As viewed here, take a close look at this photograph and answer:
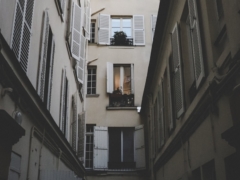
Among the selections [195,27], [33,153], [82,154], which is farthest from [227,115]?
[82,154]

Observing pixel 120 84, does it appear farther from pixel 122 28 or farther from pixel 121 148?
pixel 122 28

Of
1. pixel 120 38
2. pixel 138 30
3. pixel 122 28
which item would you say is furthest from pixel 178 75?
pixel 122 28

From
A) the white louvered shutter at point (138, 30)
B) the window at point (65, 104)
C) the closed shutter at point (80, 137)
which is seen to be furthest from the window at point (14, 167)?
the white louvered shutter at point (138, 30)

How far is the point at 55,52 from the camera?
9.32 meters

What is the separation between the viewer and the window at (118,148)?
16.5 m

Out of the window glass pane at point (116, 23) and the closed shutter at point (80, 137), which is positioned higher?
the window glass pane at point (116, 23)

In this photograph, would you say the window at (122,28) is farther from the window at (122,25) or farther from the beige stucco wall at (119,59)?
the beige stucco wall at (119,59)

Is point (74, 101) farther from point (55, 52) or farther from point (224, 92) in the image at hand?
point (224, 92)

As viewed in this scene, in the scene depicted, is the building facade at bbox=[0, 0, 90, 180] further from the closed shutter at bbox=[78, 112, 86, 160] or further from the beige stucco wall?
the beige stucco wall

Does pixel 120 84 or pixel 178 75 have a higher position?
pixel 120 84

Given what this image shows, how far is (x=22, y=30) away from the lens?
227 inches

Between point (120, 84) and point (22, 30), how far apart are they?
12.9 metres

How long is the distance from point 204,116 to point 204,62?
986 mm

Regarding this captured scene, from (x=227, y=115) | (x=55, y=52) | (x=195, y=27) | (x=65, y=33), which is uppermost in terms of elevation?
(x=65, y=33)
